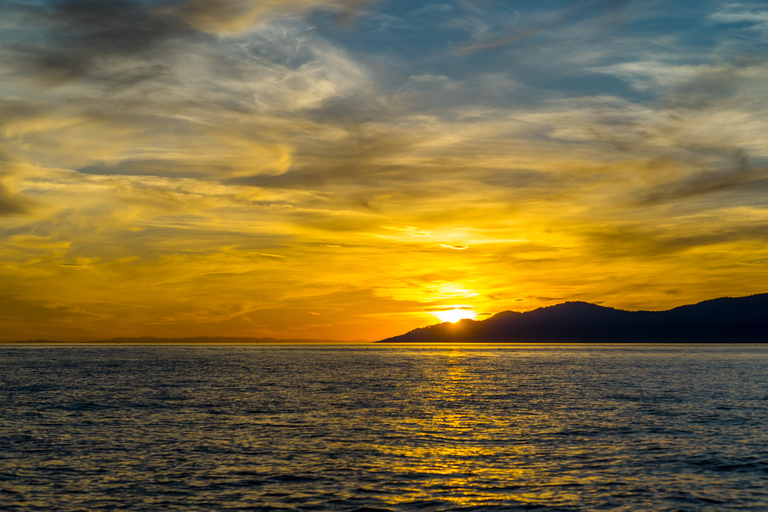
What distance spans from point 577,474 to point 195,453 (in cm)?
2363

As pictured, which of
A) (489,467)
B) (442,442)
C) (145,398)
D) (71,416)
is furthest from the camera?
(145,398)

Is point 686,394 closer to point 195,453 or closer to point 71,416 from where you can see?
point 195,453

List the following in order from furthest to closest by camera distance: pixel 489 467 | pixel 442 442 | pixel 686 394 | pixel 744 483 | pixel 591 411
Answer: pixel 686 394 → pixel 591 411 → pixel 442 442 → pixel 489 467 → pixel 744 483

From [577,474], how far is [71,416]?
45877mm

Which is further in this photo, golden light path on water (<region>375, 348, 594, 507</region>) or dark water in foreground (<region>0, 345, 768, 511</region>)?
golden light path on water (<region>375, 348, 594, 507</region>)

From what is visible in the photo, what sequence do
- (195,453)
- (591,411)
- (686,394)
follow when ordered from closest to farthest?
(195,453) → (591,411) → (686,394)

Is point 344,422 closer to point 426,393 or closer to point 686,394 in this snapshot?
point 426,393

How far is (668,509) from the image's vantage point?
87.5 ft

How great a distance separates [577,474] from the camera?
32.6 meters

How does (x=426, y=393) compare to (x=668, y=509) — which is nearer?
(x=668, y=509)

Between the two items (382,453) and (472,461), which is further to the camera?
(382,453)

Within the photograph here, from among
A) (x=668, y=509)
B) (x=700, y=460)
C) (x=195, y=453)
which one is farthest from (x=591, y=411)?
(x=195, y=453)

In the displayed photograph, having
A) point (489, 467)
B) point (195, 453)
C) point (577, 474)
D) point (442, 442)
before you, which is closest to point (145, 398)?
point (195, 453)

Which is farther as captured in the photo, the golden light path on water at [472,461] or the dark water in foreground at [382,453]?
the golden light path on water at [472,461]
